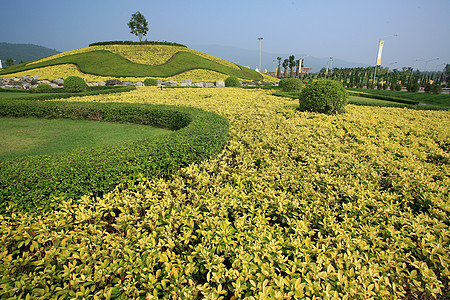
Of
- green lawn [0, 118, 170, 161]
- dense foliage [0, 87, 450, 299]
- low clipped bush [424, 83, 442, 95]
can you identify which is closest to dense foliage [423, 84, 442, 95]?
low clipped bush [424, 83, 442, 95]

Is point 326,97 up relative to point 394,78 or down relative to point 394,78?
down

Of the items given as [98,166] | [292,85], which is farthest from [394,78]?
[98,166]

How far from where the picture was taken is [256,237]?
7.67ft

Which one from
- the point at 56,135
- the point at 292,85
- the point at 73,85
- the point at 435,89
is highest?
the point at 435,89

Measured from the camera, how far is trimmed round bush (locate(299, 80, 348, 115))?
8.23 metres

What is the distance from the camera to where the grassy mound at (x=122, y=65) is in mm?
25938

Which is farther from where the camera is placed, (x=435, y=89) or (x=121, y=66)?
(x=121, y=66)

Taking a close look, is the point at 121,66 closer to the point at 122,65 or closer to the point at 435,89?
the point at 122,65

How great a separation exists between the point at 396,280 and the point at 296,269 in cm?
87

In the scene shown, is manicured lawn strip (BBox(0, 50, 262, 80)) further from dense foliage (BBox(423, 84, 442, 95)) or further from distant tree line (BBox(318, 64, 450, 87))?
distant tree line (BBox(318, 64, 450, 87))

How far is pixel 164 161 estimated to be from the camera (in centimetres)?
384

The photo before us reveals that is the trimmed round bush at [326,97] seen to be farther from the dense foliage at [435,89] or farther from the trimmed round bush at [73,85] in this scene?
the dense foliage at [435,89]

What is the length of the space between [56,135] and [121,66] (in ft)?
81.4

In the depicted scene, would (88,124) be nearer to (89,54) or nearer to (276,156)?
(276,156)
